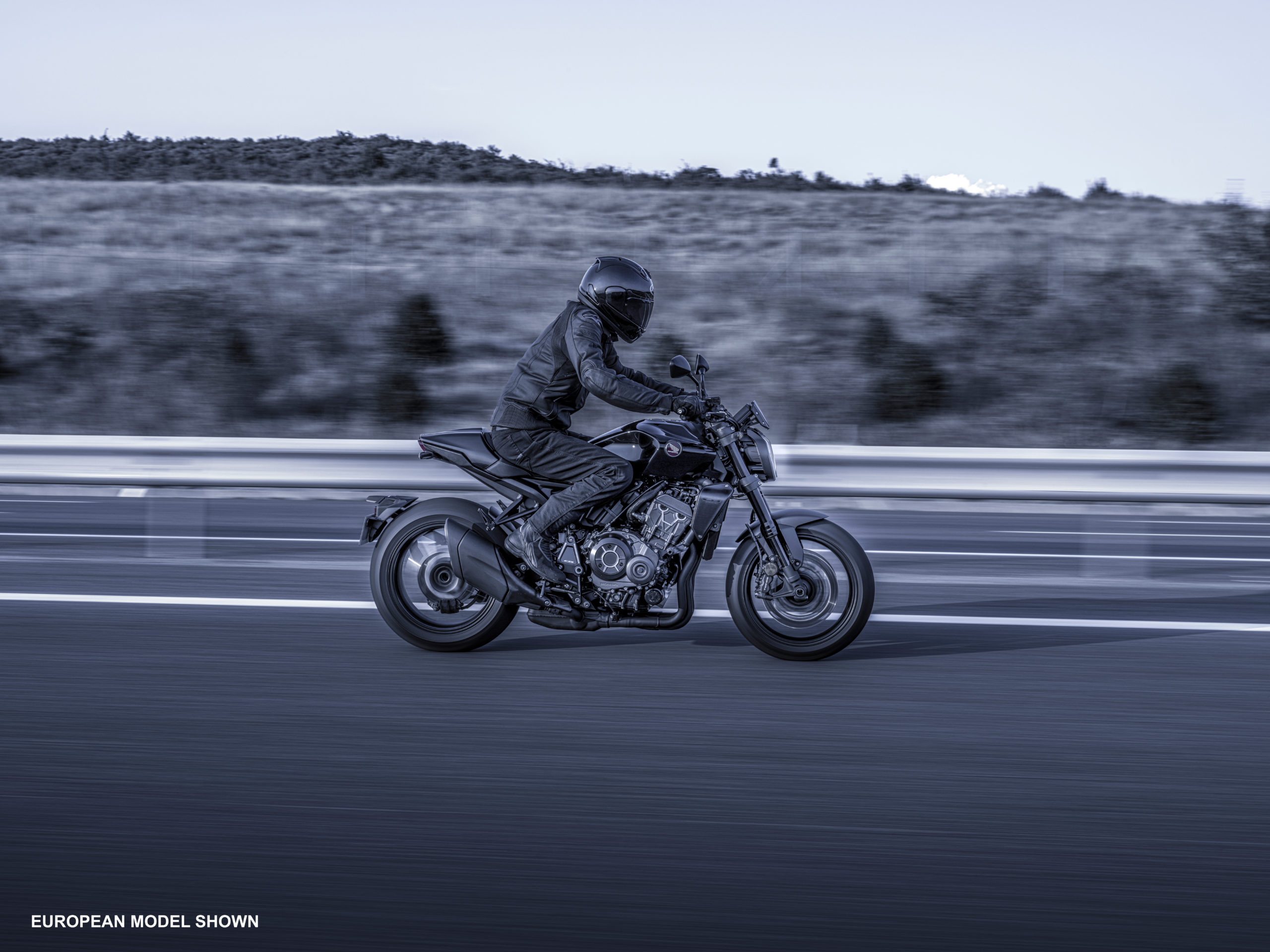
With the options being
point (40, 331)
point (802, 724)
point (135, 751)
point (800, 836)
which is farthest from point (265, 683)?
point (40, 331)

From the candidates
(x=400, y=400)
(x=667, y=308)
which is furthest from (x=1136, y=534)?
(x=667, y=308)

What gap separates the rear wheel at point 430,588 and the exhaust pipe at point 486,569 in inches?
5.2

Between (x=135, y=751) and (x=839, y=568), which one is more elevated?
(x=839, y=568)

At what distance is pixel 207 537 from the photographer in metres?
10.4

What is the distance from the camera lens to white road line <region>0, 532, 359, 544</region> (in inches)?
398

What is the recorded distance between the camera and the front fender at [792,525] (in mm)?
6164

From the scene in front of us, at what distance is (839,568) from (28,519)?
26.3 feet

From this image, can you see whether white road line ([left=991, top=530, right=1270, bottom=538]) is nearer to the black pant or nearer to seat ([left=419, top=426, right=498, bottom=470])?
the black pant

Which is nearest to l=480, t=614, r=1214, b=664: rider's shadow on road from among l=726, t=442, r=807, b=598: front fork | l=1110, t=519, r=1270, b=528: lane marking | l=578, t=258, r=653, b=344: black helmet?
l=726, t=442, r=807, b=598: front fork

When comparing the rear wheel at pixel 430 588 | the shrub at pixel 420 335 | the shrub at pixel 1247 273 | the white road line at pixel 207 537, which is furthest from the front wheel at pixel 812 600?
the shrub at pixel 1247 273

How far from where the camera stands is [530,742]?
494 centimetres

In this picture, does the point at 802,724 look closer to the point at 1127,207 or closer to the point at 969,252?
the point at 969,252

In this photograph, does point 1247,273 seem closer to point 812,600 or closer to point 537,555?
point 812,600

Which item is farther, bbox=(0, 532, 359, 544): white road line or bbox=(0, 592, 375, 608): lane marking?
bbox=(0, 532, 359, 544): white road line
